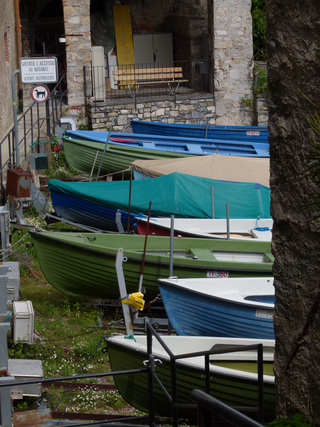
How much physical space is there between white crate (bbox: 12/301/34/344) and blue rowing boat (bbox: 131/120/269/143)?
1000 cm

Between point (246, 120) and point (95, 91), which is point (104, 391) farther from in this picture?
point (246, 120)

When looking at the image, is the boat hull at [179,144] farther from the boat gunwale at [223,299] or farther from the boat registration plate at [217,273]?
the boat gunwale at [223,299]

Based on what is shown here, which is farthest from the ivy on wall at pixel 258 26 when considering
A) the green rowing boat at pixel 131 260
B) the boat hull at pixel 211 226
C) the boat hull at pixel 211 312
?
the boat hull at pixel 211 312

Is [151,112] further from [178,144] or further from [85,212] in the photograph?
[85,212]

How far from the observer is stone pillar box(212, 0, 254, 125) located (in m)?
16.0

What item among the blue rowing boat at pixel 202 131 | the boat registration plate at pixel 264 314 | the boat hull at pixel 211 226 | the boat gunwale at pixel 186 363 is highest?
the blue rowing boat at pixel 202 131

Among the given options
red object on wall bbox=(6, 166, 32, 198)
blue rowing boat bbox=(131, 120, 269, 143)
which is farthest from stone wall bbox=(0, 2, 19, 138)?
red object on wall bbox=(6, 166, 32, 198)

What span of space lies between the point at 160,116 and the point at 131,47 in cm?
412

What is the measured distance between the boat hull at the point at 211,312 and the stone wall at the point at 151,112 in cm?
1028

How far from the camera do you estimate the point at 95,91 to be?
15398 mm

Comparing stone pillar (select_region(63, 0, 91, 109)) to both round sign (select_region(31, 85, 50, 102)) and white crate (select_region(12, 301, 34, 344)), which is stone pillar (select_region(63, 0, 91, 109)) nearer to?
round sign (select_region(31, 85, 50, 102))

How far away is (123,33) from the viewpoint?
18.7 m

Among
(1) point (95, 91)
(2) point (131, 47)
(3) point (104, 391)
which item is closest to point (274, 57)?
(3) point (104, 391)

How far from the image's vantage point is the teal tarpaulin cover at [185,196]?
29.3ft
